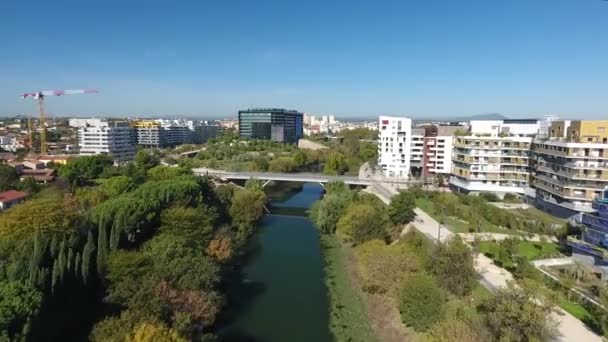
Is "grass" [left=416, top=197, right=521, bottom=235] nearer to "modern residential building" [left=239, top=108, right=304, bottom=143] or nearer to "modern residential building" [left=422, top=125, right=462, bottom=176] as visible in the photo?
"modern residential building" [left=422, top=125, right=462, bottom=176]

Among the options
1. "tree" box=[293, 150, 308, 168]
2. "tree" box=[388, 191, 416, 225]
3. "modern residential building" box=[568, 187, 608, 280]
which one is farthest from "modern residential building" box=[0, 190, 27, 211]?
"modern residential building" box=[568, 187, 608, 280]

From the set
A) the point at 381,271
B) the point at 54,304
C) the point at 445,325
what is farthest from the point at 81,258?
the point at 445,325

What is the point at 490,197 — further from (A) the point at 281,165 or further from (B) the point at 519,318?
(A) the point at 281,165

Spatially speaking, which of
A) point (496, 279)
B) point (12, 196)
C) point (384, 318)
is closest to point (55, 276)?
point (384, 318)

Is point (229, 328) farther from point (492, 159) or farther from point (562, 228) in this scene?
point (492, 159)

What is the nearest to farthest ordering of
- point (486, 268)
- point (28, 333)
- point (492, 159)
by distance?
point (28, 333)
point (486, 268)
point (492, 159)

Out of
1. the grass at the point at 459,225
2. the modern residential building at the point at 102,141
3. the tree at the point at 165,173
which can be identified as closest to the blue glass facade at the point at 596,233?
the grass at the point at 459,225
